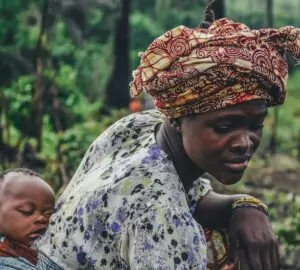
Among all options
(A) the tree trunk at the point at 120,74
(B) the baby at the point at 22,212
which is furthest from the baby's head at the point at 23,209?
(A) the tree trunk at the point at 120,74

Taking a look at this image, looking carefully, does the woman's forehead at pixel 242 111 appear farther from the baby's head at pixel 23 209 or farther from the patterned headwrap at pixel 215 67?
the baby's head at pixel 23 209

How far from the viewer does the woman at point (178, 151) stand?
8.36ft

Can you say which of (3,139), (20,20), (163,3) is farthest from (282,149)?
(163,3)

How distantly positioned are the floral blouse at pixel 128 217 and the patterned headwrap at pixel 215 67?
0.20m

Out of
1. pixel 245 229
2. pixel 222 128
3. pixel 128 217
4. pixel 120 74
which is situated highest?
pixel 222 128

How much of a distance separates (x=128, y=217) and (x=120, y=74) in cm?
1095

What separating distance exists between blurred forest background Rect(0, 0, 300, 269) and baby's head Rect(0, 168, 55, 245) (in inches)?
106

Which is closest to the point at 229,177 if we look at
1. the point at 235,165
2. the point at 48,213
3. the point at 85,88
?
the point at 235,165

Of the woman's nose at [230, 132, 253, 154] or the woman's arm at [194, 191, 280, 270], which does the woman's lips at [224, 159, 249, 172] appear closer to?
the woman's nose at [230, 132, 253, 154]

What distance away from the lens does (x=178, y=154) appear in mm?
2730

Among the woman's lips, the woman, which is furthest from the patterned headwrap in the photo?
the woman's lips

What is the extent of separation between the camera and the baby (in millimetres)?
2926

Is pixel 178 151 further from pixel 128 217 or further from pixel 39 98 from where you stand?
pixel 39 98

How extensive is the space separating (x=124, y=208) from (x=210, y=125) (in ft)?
1.10
